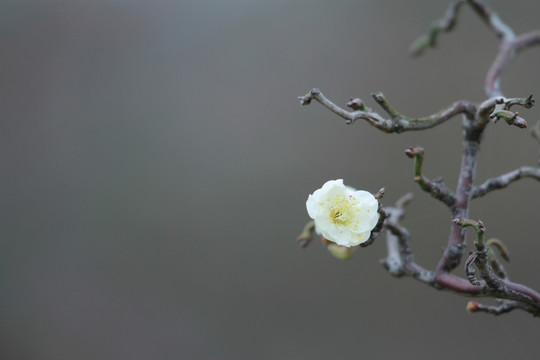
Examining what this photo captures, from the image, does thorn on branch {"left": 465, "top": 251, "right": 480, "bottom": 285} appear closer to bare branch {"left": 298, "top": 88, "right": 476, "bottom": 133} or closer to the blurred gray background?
bare branch {"left": 298, "top": 88, "right": 476, "bottom": 133}

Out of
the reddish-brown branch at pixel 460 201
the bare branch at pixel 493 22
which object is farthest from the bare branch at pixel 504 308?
the bare branch at pixel 493 22

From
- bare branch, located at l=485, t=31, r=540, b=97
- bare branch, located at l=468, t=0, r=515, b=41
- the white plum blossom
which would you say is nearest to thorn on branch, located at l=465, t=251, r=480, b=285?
the white plum blossom

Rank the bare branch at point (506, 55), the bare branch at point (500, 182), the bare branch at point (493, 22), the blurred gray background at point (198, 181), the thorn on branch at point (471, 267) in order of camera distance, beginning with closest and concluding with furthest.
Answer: the thorn on branch at point (471, 267), the bare branch at point (500, 182), the bare branch at point (506, 55), the bare branch at point (493, 22), the blurred gray background at point (198, 181)

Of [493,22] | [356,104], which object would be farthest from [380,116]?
[493,22]

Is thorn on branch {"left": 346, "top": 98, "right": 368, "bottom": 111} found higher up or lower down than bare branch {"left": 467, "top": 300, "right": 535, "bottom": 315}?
higher up

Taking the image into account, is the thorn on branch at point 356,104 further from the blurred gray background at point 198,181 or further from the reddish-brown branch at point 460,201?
the blurred gray background at point 198,181

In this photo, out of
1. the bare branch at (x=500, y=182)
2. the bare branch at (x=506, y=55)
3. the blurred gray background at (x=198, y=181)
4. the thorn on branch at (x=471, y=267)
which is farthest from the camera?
the blurred gray background at (x=198, y=181)

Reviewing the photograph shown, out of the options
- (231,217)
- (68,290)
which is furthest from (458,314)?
(68,290)

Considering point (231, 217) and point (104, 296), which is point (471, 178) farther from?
point (104, 296)
